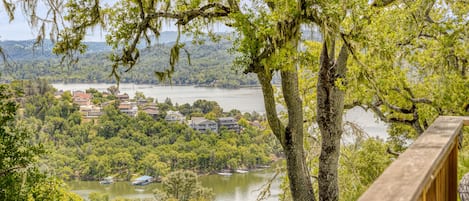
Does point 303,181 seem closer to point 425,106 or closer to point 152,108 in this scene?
point 425,106

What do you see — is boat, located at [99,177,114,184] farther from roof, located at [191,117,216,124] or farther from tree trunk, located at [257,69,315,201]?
tree trunk, located at [257,69,315,201]

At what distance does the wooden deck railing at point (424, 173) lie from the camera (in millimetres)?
1075

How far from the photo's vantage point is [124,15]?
5590 millimetres

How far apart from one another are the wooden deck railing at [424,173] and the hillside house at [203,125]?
A: 27408 millimetres

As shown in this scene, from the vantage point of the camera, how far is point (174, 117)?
31.8 metres

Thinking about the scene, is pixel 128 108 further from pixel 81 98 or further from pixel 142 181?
pixel 142 181

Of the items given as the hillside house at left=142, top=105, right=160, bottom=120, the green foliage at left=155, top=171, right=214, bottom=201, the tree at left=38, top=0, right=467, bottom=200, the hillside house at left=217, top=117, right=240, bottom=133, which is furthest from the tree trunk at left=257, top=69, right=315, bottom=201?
the hillside house at left=142, top=105, right=160, bottom=120

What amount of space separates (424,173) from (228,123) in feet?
92.1

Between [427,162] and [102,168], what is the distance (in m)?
28.5

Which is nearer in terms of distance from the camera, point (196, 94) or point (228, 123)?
point (228, 123)

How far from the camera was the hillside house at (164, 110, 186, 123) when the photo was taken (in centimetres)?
3064

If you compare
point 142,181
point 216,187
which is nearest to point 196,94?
point 142,181

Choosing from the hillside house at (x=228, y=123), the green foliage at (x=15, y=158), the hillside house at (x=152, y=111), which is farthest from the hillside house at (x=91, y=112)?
the green foliage at (x=15, y=158)

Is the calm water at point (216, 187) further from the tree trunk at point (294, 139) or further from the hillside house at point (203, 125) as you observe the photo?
the tree trunk at point (294, 139)
